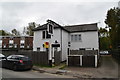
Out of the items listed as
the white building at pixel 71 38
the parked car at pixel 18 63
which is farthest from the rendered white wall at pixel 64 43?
the parked car at pixel 18 63

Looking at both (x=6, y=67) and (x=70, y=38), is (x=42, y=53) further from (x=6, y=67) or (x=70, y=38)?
(x=70, y=38)

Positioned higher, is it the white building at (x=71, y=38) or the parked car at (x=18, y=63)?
the white building at (x=71, y=38)

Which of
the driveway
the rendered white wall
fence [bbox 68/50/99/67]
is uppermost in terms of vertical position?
the rendered white wall

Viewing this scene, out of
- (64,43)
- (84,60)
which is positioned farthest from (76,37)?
(84,60)

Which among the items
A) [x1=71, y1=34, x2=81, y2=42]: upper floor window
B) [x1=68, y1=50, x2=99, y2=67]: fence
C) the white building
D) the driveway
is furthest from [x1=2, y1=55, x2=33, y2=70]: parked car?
[x1=71, y1=34, x2=81, y2=42]: upper floor window

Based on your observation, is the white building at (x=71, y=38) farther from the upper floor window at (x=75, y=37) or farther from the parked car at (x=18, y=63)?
the parked car at (x=18, y=63)

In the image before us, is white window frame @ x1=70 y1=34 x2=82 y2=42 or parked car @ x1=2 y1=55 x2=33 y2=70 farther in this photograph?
white window frame @ x1=70 y1=34 x2=82 y2=42

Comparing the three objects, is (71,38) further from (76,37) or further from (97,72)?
(97,72)

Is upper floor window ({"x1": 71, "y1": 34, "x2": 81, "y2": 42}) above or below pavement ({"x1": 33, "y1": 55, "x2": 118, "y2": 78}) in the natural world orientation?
above

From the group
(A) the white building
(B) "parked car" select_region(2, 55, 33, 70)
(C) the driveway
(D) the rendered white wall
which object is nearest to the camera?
(C) the driveway

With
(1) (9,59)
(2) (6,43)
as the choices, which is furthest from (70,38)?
(2) (6,43)

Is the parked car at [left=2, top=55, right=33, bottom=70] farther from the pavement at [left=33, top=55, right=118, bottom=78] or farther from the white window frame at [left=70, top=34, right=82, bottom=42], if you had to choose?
the white window frame at [left=70, top=34, right=82, bottom=42]

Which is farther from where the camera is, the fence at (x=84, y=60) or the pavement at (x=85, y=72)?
the fence at (x=84, y=60)

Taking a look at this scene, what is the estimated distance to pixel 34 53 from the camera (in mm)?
14562
